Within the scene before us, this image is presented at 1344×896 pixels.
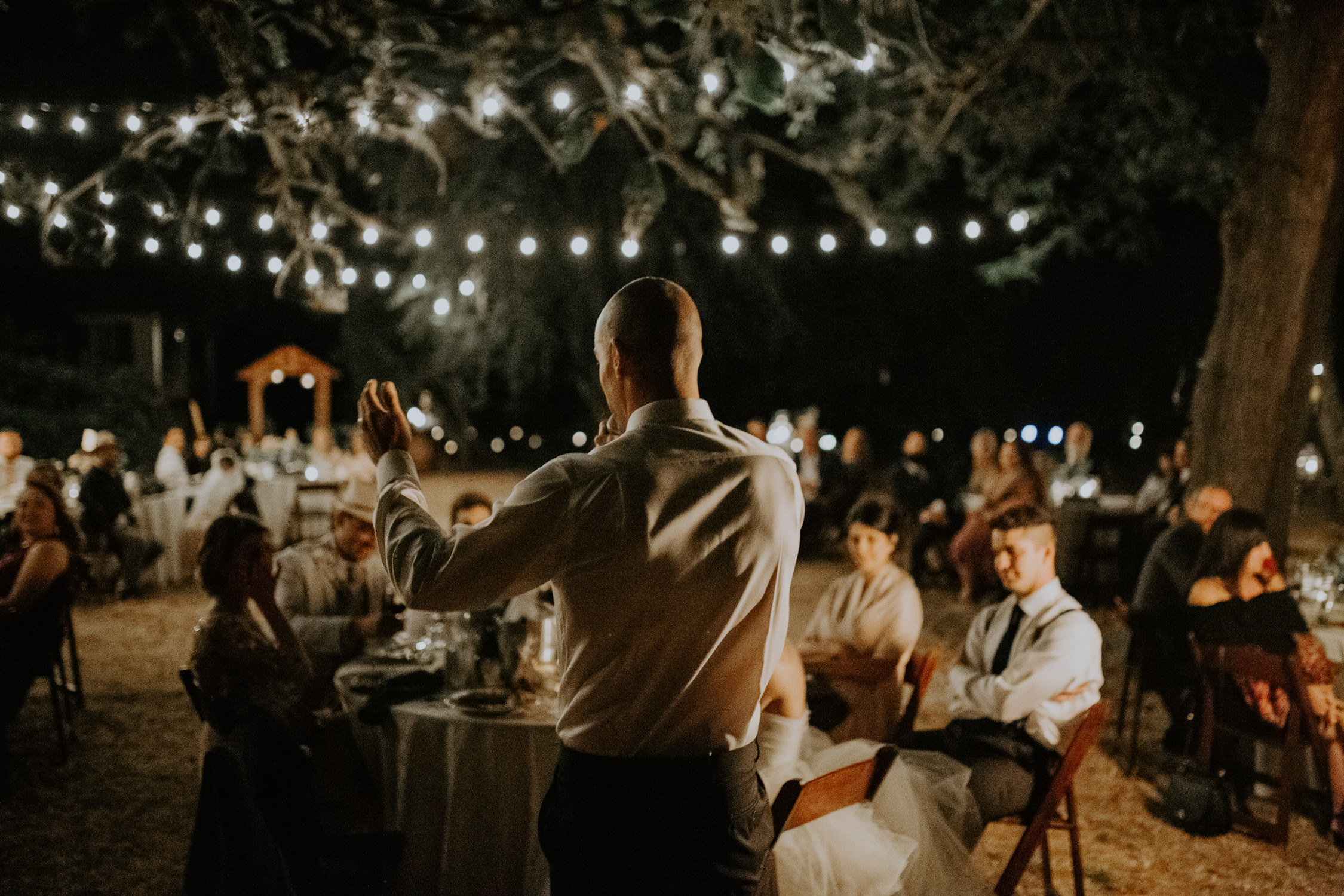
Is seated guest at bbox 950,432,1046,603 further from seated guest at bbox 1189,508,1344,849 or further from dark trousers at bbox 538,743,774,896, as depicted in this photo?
dark trousers at bbox 538,743,774,896

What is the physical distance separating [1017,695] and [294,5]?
364cm

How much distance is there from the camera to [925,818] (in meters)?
2.89

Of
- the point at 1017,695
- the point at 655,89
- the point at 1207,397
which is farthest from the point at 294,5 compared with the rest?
the point at 1207,397

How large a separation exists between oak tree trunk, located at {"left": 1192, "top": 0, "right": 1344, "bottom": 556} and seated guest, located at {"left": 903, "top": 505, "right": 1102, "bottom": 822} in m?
3.53

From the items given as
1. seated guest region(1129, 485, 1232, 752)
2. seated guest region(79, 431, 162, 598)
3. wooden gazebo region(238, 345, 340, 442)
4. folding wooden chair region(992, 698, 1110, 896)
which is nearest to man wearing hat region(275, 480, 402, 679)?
folding wooden chair region(992, 698, 1110, 896)

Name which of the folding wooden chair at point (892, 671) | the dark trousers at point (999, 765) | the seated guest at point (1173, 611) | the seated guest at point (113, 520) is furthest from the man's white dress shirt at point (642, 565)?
the seated guest at point (113, 520)

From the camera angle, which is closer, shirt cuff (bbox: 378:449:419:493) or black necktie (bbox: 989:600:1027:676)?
shirt cuff (bbox: 378:449:419:493)

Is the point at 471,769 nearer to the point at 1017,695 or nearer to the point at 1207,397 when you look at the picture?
the point at 1017,695

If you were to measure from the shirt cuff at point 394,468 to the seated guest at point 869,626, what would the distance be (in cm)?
244

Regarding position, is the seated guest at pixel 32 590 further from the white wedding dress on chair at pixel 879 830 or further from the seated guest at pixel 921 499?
the seated guest at pixel 921 499

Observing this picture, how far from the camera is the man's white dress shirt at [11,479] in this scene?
7812 millimetres

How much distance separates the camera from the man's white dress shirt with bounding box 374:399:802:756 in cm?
144

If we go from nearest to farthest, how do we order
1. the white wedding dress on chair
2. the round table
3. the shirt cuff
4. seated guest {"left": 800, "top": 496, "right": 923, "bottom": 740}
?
the shirt cuff < the white wedding dress on chair < the round table < seated guest {"left": 800, "top": 496, "right": 923, "bottom": 740}

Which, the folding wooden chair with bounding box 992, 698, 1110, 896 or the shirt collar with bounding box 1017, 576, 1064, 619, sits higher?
the shirt collar with bounding box 1017, 576, 1064, 619
